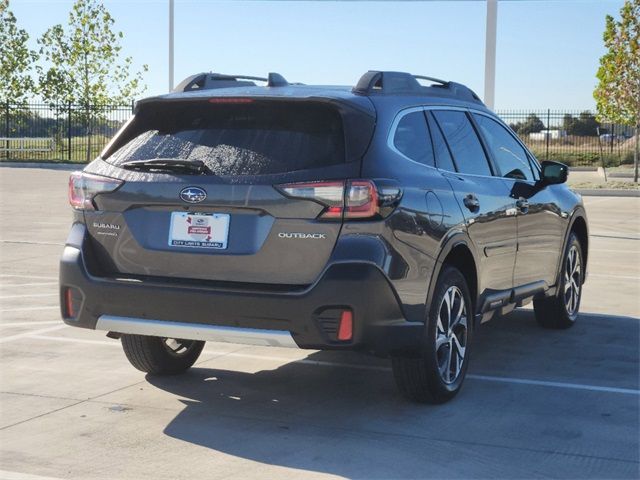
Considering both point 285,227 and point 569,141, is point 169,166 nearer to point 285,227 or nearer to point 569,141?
point 285,227

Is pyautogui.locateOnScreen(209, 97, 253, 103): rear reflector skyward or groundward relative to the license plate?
skyward

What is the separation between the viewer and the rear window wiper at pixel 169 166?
18.2 ft

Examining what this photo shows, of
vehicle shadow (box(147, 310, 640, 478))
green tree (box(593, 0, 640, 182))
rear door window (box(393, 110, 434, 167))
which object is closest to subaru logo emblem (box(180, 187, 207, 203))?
rear door window (box(393, 110, 434, 167))

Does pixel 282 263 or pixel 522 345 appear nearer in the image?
pixel 282 263

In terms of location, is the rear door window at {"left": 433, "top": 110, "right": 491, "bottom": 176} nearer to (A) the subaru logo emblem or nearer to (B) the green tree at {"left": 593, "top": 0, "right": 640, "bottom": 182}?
(A) the subaru logo emblem

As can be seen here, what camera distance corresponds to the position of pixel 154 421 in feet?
18.8

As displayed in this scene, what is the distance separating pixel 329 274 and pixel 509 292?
2.34 metres

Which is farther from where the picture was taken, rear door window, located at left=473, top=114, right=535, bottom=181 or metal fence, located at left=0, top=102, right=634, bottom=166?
metal fence, located at left=0, top=102, right=634, bottom=166

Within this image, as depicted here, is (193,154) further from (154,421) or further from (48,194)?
(48,194)

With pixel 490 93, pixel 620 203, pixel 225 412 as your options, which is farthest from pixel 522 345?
pixel 620 203

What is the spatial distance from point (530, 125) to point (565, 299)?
1461 inches

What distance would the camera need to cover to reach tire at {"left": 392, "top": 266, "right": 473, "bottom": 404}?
5844 mm

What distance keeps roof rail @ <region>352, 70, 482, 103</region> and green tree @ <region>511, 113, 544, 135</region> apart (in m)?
34.2

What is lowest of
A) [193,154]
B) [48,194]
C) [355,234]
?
[48,194]
